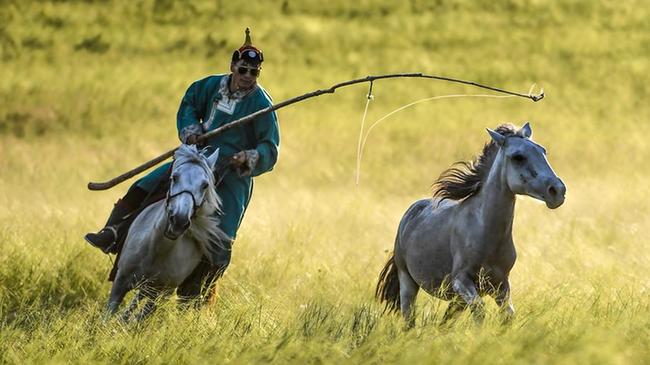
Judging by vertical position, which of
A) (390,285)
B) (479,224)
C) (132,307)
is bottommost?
(132,307)

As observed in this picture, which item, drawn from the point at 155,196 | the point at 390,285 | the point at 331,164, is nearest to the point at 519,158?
the point at 390,285

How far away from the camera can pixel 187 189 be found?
25.6 feet

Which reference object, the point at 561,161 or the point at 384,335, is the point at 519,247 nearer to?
the point at 384,335

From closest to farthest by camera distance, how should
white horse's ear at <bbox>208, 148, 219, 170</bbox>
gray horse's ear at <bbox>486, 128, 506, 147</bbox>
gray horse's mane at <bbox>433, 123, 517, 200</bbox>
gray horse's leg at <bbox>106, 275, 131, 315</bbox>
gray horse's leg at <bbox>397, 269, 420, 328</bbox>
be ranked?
gray horse's ear at <bbox>486, 128, 506, 147</bbox> < white horse's ear at <bbox>208, 148, 219, 170</bbox> < gray horse's leg at <bbox>106, 275, 131, 315</bbox> < gray horse's mane at <bbox>433, 123, 517, 200</bbox> < gray horse's leg at <bbox>397, 269, 420, 328</bbox>

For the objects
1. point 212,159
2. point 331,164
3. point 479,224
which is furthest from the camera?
point 331,164

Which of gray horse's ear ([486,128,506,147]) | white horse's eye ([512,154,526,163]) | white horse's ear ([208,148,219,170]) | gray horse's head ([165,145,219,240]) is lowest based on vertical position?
gray horse's head ([165,145,219,240])

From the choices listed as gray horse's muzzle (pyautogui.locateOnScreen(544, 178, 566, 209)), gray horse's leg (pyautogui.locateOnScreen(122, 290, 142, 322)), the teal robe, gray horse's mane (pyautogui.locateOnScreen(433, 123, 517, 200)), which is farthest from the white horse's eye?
gray horse's leg (pyautogui.locateOnScreen(122, 290, 142, 322))

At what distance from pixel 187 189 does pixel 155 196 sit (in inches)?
42.4

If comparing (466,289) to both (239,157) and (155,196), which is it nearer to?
(239,157)

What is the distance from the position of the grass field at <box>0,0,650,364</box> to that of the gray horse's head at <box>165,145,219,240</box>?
1.64ft

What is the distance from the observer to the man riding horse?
8.72 meters

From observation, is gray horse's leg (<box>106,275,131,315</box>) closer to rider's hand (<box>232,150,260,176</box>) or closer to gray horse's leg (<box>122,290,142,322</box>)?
gray horse's leg (<box>122,290,142,322</box>)

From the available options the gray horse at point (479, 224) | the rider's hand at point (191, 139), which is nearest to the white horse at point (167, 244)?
the rider's hand at point (191, 139)

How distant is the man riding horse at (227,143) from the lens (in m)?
8.72
